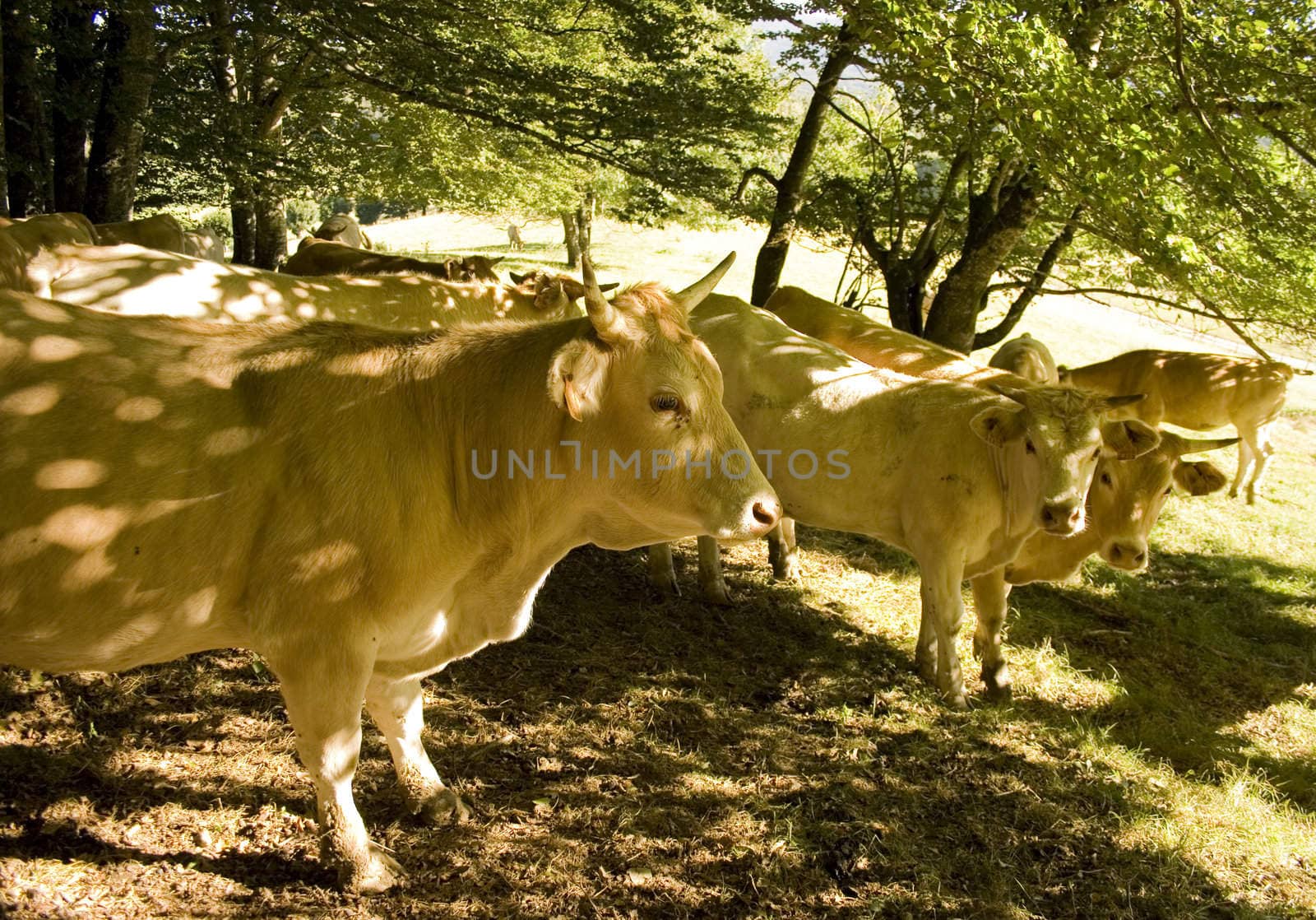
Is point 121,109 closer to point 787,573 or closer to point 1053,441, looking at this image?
point 787,573

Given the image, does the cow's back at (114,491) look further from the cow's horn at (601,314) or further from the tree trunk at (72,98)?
the tree trunk at (72,98)

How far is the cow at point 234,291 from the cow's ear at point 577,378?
Answer: 101 inches

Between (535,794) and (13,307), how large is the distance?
317 cm

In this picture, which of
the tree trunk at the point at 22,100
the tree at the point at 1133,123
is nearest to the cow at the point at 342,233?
the tree trunk at the point at 22,100

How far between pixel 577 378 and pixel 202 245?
16124mm

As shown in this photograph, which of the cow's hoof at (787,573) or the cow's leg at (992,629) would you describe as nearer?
the cow's leg at (992,629)

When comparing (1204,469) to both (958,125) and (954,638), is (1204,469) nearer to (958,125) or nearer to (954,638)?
(954,638)

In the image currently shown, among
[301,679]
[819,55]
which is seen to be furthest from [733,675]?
[819,55]

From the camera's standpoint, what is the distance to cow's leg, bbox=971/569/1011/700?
6477 mm

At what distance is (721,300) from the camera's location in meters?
8.11

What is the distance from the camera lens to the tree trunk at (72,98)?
28.3ft

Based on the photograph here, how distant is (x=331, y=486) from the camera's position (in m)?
3.25

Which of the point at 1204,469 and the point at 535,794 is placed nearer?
the point at 535,794

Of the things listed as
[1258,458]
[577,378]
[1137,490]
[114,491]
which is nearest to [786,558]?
[1137,490]
